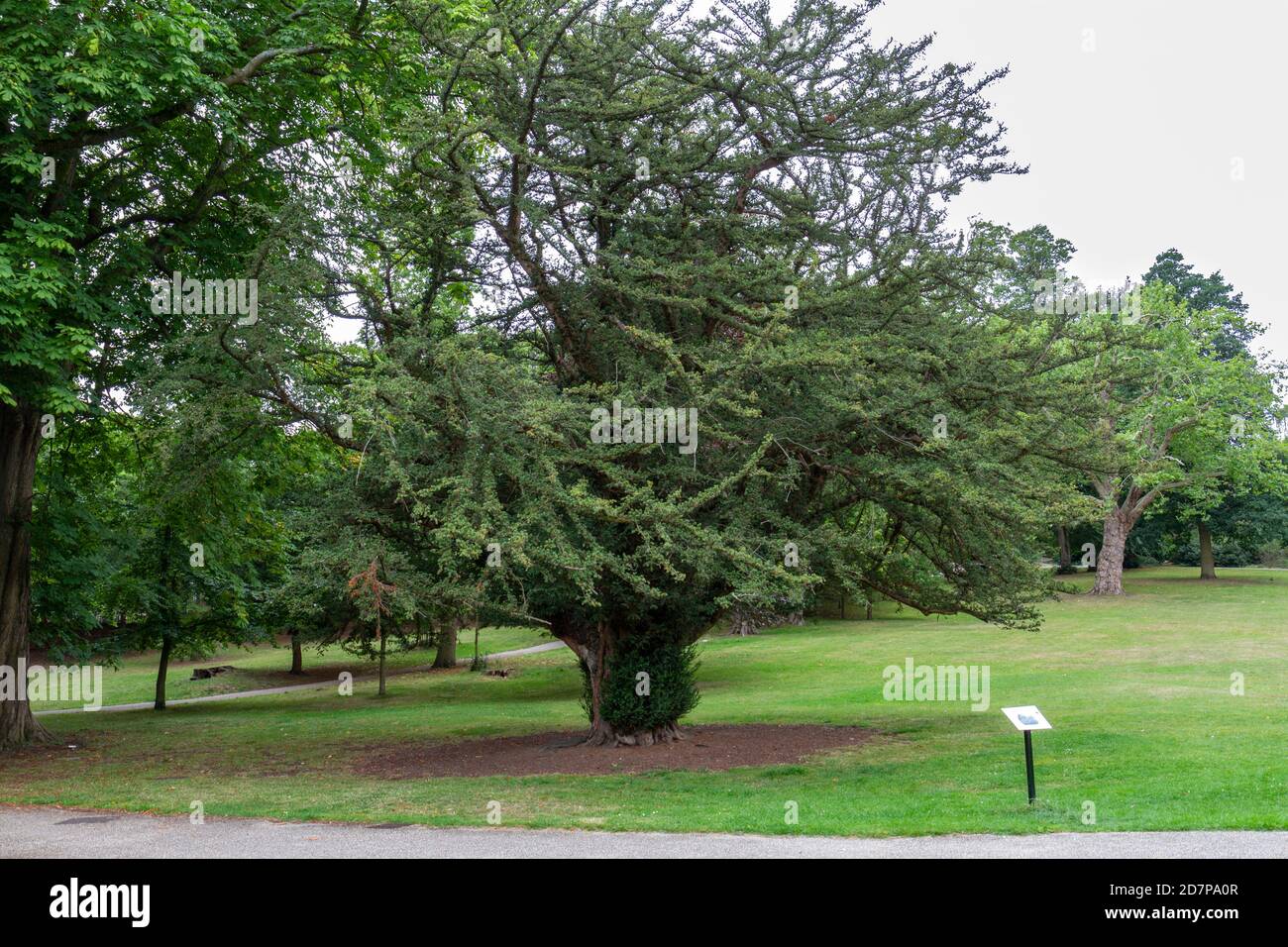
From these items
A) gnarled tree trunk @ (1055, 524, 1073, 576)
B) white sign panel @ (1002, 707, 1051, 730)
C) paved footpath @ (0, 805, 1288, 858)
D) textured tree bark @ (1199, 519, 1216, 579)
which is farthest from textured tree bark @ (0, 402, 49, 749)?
textured tree bark @ (1199, 519, 1216, 579)

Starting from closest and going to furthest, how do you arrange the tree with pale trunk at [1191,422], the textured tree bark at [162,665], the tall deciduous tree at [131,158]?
the tall deciduous tree at [131,158], the textured tree bark at [162,665], the tree with pale trunk at [1191,422]

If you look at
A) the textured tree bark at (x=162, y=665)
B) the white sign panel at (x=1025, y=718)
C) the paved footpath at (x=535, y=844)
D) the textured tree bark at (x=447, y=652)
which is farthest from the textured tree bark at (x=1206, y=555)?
the paved footpath at (x=535, y=844)

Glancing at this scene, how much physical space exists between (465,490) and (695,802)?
14.8 feet

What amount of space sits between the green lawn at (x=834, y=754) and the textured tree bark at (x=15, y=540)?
3.45 feet

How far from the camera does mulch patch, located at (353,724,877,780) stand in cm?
1619

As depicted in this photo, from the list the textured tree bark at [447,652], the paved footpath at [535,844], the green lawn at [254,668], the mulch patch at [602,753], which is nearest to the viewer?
the paved footpath at [535,844]

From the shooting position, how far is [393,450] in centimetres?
1330

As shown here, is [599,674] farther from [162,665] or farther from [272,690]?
[272,690]

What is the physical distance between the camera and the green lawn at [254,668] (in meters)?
37.4

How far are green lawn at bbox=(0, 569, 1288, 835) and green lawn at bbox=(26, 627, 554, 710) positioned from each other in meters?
5.27

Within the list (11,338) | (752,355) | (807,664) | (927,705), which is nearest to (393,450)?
(752,355)

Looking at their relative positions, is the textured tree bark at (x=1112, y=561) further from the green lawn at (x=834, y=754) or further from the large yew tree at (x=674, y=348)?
the large yew tree at (x=674, y=348)

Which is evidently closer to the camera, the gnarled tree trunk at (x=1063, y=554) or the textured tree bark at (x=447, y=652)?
the textured tree bark at (x=447, y=652)

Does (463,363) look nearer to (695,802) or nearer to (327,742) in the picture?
(695,802)
